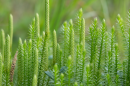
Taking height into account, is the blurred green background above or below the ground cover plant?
above

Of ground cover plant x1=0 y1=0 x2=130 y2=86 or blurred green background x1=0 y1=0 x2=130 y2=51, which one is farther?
blurred green background x1=0 y1=0 x2=130 y2=51

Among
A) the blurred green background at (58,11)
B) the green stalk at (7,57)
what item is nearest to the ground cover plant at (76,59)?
the green stalk at (7,57)

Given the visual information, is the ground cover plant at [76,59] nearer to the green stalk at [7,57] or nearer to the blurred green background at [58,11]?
the green stalk at [7,57]

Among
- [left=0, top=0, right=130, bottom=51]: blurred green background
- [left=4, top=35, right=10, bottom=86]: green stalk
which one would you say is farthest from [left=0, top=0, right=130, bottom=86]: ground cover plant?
[left=0, top=0, right=130, bottom=51]: blurred green background

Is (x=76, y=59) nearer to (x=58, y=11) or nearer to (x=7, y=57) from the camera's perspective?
(x=7, y=57)

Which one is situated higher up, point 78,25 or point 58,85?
point 78,25

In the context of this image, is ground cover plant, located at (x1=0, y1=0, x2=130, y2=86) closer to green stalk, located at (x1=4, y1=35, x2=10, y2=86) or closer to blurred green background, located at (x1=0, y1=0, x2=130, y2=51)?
green stalk, located at (x1=4, y1=35, x2=10, y2=86)

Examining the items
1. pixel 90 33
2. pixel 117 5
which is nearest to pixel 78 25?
pixel 90 33

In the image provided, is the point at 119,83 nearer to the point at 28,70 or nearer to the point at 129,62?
the point at 129,62

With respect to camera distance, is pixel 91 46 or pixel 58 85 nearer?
pixel 58 85
